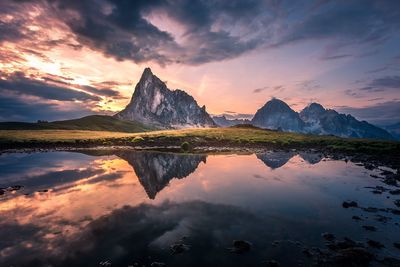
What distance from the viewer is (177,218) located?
2173 centimetres

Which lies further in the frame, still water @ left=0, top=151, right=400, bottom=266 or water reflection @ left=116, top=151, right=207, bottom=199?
water reflection @ left=116, top=151, right=207, bottom=199

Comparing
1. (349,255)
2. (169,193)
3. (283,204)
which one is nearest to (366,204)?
(283,204)

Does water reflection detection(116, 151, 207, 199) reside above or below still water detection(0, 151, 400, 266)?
above

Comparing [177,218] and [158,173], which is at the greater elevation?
[158,173]

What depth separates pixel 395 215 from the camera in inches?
899

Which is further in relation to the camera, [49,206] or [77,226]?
[49,206]

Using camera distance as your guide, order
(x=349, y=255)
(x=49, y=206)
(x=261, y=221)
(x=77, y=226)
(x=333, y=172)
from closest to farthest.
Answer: (x=349, y=255) → (x=77, y=226) → (x=261, y=221) → (x=49, y=206) → (x=333, y=172)

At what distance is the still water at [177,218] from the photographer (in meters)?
15.5

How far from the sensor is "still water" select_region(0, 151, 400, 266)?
15547 mm

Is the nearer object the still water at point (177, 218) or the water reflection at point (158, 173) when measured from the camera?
the still water at point (177, 218)

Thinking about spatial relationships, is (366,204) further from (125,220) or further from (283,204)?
(125,220)

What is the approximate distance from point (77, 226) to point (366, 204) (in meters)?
26.4

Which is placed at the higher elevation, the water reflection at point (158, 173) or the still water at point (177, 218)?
the water reflection at point (158, 173)

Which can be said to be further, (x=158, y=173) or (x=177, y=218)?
(x=158, y=173)
